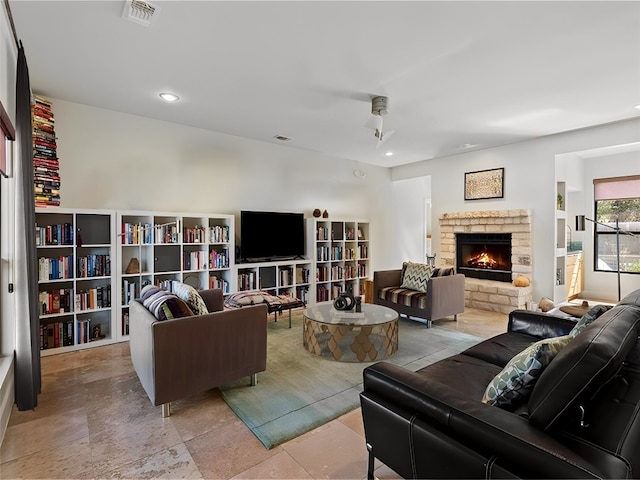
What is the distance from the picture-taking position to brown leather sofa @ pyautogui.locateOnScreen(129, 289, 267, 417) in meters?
2.17

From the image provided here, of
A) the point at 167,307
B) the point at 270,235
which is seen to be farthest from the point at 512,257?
the point at 167,307

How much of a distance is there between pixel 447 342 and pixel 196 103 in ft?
12.8

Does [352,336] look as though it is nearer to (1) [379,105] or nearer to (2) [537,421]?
(2) [537,421]

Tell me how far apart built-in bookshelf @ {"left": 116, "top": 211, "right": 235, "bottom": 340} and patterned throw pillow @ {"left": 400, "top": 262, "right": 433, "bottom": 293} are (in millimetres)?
2475

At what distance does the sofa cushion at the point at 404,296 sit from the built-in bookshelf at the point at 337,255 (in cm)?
100

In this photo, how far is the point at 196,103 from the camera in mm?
3754

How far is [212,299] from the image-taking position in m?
3.47

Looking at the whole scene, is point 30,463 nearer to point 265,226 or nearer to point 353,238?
point 265,226

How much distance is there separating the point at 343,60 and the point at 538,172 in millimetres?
3914

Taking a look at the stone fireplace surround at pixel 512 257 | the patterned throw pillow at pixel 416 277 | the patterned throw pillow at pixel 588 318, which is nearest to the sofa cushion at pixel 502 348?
the patterned throw pillow at pixel 588 318

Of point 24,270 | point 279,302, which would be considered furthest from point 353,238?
point 24,270

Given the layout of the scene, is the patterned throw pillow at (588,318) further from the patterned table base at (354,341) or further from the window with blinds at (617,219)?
the window with blinds at (617,219)

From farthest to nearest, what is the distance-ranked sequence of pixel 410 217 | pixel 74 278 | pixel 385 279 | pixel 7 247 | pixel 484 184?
pixel 410 217
pixel 484 184
pixel 385 279
pixel 74 278
pixel 7 247

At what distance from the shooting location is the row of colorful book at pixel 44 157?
333cm
